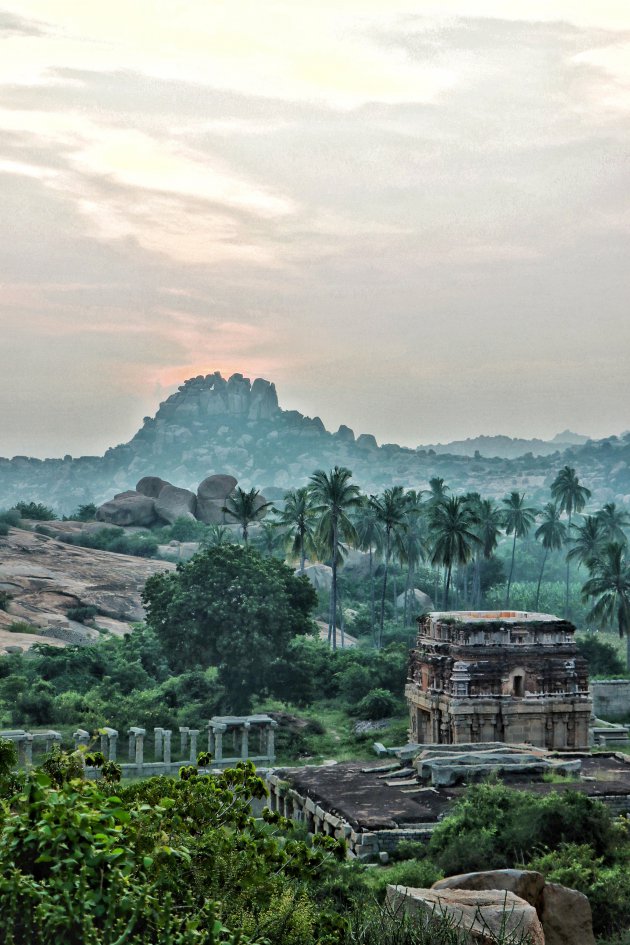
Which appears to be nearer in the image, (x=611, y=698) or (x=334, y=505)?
(x=611, y=698)

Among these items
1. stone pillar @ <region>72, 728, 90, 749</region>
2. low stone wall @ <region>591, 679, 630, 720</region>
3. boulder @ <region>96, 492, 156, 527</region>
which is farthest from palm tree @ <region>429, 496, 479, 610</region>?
boulder @ <region>96, 492, 156, 527</region>

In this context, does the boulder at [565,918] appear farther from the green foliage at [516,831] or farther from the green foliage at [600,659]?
the green foliage at [600,659]

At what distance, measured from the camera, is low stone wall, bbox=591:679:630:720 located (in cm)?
6328

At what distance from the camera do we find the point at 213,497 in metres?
139

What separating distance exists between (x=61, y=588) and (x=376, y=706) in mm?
35060

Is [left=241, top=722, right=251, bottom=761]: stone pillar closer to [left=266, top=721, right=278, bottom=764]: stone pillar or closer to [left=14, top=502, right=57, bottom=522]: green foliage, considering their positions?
[left=266, top=721, right=278, bottom=764]: stone pillar

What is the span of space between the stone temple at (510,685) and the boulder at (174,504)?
8368 cm

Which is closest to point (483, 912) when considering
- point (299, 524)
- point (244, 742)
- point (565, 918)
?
point (565, 918)

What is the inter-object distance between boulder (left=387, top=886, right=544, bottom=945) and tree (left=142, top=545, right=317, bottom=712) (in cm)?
4652

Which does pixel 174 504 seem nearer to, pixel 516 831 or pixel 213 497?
pixel 213 497

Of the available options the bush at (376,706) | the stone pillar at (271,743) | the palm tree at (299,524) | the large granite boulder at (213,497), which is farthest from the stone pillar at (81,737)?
the large granite boulder at (213,497)

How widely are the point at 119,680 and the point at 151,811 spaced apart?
5325cm

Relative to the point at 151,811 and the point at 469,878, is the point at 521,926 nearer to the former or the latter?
the point at 469,878

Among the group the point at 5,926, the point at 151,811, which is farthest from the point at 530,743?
the point at 5,926
